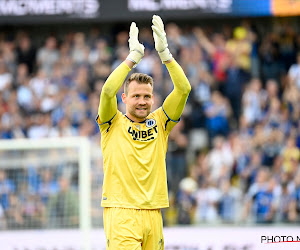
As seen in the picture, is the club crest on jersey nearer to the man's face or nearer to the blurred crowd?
the man's face

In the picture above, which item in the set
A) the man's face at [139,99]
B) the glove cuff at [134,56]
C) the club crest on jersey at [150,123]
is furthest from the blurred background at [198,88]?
the glove cuff at [134,56]

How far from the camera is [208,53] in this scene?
14867mm

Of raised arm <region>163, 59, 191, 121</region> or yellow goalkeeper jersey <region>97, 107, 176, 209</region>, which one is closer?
yellow goalkeeper jersey <region>97, 107, 176, 209</region>

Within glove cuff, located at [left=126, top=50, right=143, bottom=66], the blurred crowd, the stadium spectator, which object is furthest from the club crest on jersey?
the blurred crowd

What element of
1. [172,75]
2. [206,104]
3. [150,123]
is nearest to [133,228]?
[150,123]

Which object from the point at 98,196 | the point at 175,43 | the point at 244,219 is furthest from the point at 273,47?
the point at 98,196

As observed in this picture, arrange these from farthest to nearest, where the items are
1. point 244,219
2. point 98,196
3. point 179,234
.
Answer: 1. point 244,219
2. point 179,234
3. point 98,196

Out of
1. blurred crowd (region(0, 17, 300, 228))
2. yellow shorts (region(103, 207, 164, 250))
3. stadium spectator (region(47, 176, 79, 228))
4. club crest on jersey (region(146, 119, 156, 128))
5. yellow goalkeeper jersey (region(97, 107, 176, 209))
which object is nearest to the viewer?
yellow shorts (region(103, 207, 164, 250))

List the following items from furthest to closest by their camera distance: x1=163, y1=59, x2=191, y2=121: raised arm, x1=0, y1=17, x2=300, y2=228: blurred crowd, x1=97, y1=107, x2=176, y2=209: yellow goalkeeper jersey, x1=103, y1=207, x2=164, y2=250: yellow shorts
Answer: x1=0, y1=17, x2=300, y2=228: blurred crowd → x1=163, y1=59, x2=191, y2=121: raised arm → x1=97, y1=107, x2=176, y2=209: yellow goalkeeper jersey → x1=103, y1=207, x2=164, y2=250: yellow shorts

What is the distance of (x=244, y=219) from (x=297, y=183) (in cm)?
131

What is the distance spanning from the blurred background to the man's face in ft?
15.5

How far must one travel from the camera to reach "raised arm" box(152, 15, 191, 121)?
5562 millimetres

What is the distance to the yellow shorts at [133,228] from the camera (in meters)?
5.41

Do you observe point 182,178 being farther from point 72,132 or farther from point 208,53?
point 208,53
